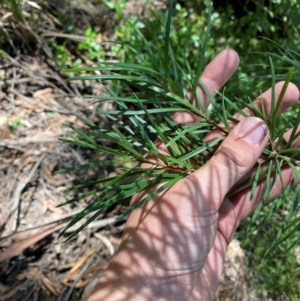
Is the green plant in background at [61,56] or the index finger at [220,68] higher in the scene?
the index finger at [220,68]

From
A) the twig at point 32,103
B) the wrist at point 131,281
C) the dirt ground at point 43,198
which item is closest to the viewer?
the wrist at point 131,281

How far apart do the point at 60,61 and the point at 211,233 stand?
1.01 metres

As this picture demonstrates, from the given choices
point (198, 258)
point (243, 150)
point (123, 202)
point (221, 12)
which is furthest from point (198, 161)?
point (221, 12)

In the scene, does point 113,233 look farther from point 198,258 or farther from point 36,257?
point 198,258

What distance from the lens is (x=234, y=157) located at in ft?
2.78

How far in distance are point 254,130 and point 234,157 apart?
7 cm

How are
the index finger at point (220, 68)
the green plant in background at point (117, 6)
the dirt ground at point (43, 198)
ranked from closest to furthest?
the index finger at point (220, 68) < the dirt ground at point (43, 198) < the green plant in background at point (117, 6)

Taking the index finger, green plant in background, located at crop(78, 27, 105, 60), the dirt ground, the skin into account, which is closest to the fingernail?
the skin

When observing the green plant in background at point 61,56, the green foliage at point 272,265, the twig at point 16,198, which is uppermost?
the green plant in background at point 61,56

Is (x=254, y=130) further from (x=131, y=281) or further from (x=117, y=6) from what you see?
(x=117, y=6)

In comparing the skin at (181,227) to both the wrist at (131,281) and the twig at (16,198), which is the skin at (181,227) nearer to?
the wrist at (131,281)

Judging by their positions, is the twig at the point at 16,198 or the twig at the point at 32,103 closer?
the twig at the point at 16,198

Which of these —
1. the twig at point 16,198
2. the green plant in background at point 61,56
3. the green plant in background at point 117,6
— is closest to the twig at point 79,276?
the twig at point 16,198

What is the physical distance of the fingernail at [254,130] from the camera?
0.81 metres
